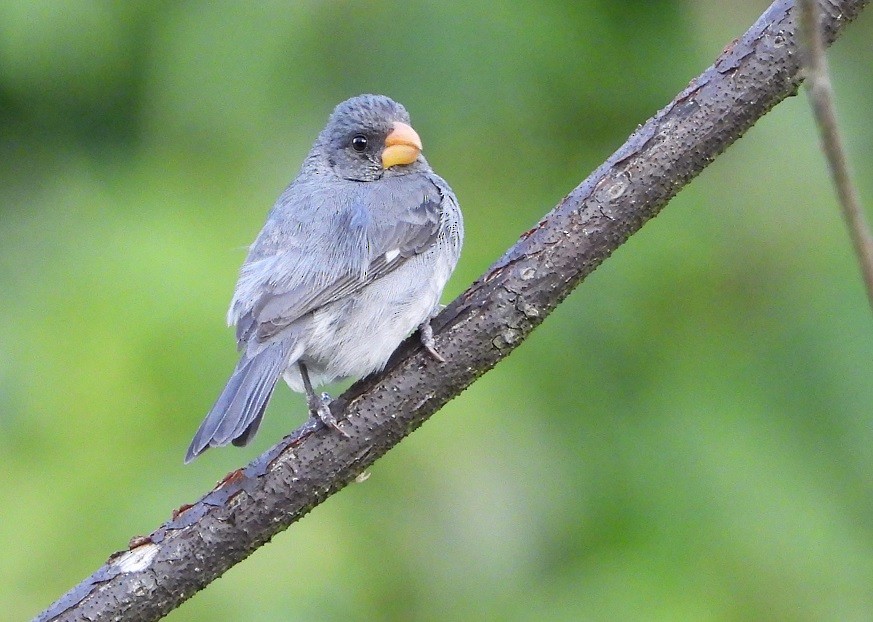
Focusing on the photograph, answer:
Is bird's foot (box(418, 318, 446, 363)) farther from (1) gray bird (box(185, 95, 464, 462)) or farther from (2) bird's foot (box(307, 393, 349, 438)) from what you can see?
(2) bird's foot (box(307, 393, 349, 438))

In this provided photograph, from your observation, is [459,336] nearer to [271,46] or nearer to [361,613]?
[361,613]

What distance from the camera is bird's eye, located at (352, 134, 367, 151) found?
4.00 m

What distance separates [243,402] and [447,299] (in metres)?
1.33

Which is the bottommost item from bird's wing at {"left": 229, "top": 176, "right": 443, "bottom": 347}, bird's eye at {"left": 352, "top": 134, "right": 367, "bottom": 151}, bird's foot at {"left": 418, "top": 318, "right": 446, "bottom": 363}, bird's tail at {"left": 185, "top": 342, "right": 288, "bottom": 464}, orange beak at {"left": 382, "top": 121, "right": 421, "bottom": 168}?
bird's foot at {"left": 418, "top": 318, "right": 446, "bottom": 363}

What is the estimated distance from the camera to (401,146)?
12.7 ft

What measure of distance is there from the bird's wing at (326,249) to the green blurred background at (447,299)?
1.67 ft

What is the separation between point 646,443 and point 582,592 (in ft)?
1.96

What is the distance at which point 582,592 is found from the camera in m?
3.72

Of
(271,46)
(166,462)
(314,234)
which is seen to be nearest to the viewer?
(314,234)

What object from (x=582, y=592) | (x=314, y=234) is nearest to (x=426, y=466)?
(x=582, y=592)

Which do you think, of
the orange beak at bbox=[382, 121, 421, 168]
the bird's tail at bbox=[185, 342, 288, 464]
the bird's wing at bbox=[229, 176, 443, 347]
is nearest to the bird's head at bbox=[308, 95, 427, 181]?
the orange beak at bbox=[382, 121, 421, 168]

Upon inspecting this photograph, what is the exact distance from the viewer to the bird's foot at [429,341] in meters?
2.90

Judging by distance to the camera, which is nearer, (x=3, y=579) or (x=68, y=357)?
(x=3, y=579)

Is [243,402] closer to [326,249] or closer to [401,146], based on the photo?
[326,249]
